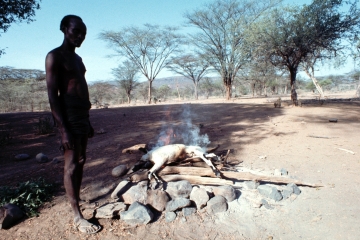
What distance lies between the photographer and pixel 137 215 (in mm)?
2320

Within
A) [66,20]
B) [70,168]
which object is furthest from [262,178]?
[66,20]

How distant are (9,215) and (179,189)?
1.80 meters

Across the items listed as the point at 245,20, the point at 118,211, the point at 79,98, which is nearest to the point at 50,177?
the point at 118,211

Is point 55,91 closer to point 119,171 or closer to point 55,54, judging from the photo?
point 55,54

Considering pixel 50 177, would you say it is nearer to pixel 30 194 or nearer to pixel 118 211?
pixel 30 194

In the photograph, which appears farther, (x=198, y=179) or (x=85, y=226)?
(x=198, y=179)

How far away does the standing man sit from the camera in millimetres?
1932

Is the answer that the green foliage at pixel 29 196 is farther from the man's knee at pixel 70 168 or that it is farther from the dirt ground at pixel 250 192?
the man's knee at pixel 70 168

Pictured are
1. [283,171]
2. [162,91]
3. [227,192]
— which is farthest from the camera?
[162,91]

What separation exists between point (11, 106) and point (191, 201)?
2269cm

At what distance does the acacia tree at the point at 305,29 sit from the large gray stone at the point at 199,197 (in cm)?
1094

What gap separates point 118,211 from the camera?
93.5 inches

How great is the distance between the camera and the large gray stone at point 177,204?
2.49 m

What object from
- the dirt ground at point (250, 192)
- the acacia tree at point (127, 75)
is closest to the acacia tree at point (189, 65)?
the acacia tree at point (127, 75)
